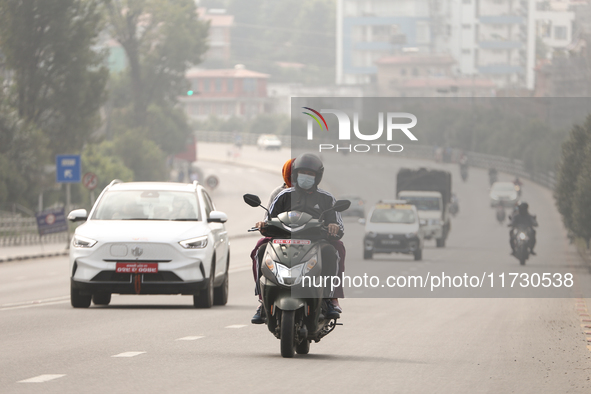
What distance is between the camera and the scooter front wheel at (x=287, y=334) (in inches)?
415

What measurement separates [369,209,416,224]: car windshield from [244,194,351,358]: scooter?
2422cm

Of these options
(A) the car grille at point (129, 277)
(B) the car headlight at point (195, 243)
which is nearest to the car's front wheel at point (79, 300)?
(A) the car grille at point (129, 277)

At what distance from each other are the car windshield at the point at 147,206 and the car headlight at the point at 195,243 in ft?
2.56

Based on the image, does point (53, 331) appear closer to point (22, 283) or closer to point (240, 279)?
point (22, 283)

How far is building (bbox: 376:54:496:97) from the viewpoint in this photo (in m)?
145

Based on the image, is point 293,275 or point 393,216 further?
point 393,216

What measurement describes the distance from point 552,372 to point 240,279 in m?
15.8

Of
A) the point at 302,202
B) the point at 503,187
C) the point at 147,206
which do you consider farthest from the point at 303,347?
the point at 503,187

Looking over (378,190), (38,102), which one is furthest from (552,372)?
(38,102)

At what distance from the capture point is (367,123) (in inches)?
Answer: 580

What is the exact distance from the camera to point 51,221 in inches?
1527

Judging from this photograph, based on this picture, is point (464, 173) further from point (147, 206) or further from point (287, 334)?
point (287, 334)

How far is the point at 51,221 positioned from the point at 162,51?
52.6 m

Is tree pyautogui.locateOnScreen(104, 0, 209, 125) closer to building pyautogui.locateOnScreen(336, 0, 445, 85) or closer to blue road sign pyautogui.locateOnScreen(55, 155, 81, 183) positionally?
blue road sign pyautogui.locateOnScreen(55, 155, 81, 183)
